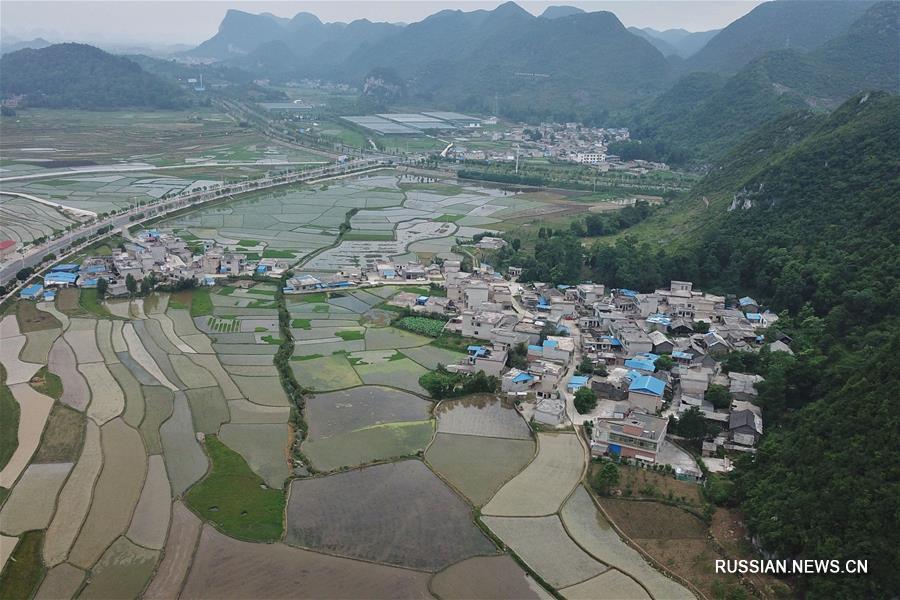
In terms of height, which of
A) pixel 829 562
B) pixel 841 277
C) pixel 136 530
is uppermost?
pixel 841 277

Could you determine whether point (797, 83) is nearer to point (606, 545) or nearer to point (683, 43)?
point (606, 545)

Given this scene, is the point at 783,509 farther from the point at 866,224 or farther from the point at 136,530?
the point at 866,224

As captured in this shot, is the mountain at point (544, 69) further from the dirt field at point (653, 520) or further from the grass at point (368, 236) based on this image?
the dirt field at point (653, 520)

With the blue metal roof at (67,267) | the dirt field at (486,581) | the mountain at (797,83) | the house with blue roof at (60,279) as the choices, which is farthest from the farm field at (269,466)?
the mountain at (797,83)

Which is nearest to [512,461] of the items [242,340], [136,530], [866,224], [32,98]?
[136,530]

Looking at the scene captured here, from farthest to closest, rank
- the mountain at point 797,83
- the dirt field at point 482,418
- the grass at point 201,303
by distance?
the mountain at point 797,83, the grass at point 201,303, the dirt field at point 482,418

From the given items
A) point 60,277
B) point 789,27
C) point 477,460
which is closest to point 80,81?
point 60,277
